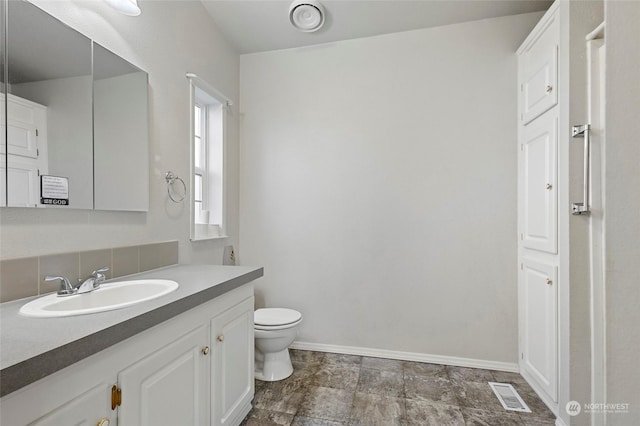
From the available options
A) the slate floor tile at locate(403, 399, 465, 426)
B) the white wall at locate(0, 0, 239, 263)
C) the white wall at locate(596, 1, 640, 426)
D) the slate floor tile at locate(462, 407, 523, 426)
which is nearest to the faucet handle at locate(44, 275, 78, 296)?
the white wall at locate(0, 0, 239, 263)

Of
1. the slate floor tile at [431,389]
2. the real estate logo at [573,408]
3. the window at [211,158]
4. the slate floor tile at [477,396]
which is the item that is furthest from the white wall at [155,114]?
the real estate logo at [573,408]

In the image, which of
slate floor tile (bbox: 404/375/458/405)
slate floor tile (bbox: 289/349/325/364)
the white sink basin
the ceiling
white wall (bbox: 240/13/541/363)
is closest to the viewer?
the white sink basin

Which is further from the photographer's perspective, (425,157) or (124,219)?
(425,157)

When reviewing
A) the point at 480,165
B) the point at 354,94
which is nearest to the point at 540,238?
the point at 480,165

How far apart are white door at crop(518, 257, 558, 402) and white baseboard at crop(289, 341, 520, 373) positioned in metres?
0.14

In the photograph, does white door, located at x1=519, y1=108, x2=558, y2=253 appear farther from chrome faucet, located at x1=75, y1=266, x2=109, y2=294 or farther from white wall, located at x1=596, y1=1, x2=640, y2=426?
chrome faucet, located at x1=75, y1=266, x2=109, y2=294

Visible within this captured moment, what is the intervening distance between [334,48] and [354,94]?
1.46 feet

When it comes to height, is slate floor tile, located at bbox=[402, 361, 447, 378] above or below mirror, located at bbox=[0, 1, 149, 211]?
below

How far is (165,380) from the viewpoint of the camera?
1076 millimetres

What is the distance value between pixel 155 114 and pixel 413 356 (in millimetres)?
2514

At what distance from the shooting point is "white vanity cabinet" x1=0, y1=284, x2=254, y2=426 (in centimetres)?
71

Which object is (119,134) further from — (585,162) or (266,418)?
(585,162)

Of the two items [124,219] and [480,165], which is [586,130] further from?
[124,219]

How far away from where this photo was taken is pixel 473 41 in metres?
2.32
